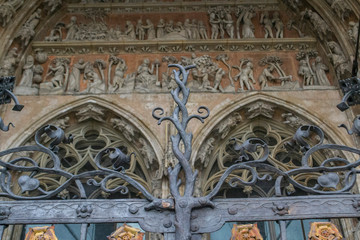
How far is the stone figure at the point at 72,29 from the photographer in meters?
9.25

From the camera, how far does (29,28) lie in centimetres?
864

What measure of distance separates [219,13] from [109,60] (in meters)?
2.51

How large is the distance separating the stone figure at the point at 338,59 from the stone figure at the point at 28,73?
5.29 m

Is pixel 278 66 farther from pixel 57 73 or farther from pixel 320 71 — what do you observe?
pixel 57 73

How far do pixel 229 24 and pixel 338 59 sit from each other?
7.86 ft

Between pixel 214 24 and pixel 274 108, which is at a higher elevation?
pixel 214 24

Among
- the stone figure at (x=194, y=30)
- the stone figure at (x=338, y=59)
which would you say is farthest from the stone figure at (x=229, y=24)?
the stone figure at (x=338, y=59)

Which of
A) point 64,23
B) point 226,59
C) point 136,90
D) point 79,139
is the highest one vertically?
point 64,23

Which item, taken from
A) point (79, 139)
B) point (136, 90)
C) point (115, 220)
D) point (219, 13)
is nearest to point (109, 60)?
point (136, 90)

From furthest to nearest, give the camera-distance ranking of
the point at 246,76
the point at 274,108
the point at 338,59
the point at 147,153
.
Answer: the point at 246,76 < the point at 274,108 < the point at 338,59 < the point at 147,153

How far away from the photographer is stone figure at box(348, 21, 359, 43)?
7.57 metres

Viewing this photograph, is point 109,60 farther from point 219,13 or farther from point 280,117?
point 280,117

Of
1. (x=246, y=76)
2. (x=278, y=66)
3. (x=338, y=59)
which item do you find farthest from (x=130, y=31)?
(x=338, y=59)

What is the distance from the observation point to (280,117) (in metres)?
8.00
